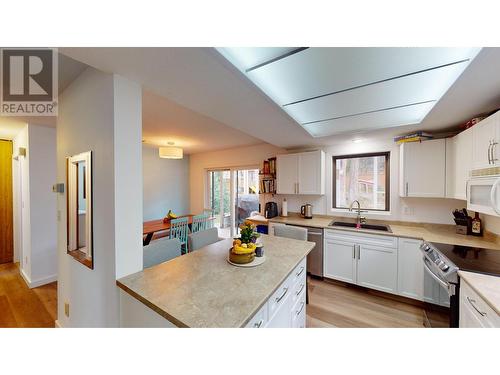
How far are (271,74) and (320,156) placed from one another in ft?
6.94

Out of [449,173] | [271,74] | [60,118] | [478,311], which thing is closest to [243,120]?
[271,74]

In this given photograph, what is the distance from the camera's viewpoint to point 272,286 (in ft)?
3.65

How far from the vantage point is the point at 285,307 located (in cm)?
133

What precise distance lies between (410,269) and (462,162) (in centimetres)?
132

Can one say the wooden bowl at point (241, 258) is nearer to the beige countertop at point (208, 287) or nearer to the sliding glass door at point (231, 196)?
the beige countertop at point (208, 287)

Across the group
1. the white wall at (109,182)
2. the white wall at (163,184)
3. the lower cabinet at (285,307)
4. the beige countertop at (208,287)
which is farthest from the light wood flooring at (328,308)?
the white wall at (163,184)

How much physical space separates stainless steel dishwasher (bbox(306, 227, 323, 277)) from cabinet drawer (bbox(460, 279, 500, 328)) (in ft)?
4.93

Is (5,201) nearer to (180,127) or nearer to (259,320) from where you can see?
(180,127)

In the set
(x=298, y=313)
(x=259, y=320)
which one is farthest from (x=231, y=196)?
(x=259, y=320)

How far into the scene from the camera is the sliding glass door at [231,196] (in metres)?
4.45

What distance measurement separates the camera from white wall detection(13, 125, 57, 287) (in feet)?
8.97

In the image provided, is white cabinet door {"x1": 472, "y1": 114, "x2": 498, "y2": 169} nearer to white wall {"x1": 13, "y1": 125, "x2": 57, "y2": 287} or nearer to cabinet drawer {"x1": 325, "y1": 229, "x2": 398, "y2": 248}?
cabinet drawer {"x1": 325, "y1": 229, "x2": 398, "y2": 248}

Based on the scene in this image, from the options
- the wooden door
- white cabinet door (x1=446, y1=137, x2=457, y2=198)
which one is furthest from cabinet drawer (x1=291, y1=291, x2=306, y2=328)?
the wooden door
